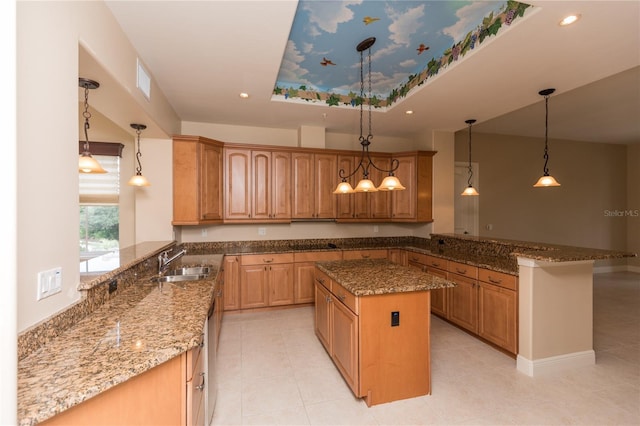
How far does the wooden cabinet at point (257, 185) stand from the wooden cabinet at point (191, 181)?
13.1 inches

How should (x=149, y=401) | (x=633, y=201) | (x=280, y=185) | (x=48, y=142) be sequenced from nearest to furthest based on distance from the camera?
(x=149, y=401) < (x=48, y=142) < (x=280, y=185) < (x=633, y=201)

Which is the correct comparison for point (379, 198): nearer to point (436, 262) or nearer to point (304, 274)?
point (436, 262)

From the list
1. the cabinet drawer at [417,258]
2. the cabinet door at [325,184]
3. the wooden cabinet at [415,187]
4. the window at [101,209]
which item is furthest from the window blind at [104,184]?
the cabinet drawer at [417,258]

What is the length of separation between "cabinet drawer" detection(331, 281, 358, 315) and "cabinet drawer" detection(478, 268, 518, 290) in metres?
1.62

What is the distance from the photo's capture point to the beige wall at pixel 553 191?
5.41 meters

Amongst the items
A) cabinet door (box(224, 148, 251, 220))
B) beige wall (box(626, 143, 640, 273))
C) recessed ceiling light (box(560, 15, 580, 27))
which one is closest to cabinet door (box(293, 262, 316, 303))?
cabinet door (box(224, 148, 251, 220))

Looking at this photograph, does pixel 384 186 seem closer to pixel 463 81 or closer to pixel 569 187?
pixel 463 81

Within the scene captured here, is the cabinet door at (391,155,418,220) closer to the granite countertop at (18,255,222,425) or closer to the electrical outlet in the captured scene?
the granite countertop at (18,255,222,425)

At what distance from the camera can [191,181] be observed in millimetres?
3521

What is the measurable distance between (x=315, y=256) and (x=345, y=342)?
1.88 m

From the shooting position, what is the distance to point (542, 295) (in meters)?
2.41

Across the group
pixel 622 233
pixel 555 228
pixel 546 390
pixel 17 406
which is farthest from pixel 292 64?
pixel 622 233

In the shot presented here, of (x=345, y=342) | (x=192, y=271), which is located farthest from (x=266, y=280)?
(x=345, y=342)

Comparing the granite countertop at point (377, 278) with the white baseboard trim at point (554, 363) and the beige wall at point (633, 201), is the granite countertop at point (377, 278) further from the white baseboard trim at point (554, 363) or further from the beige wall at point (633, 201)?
the beige wall at point (633, 201)
